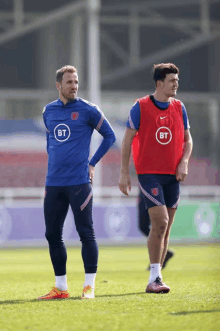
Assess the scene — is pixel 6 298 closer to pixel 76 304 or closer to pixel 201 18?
pixel 76 304

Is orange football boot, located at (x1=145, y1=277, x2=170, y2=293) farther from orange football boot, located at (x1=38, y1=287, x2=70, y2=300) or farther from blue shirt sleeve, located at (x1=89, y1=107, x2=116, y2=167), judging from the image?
blue shirt sleeve, located at (x1=89, y1=107, x2=116, y2=167)

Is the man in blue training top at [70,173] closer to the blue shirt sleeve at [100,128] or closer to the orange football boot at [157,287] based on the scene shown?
the blue shirt sleeve at [100,128]

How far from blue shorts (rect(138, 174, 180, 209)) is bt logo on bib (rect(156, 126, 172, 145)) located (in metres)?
0.30

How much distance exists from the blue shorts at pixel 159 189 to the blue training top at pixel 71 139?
0.53 meters

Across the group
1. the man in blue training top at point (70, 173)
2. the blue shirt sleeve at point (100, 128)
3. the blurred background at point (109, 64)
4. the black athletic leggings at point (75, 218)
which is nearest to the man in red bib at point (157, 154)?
the blue shirt sleeve at point (100, 128)

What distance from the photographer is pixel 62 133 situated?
6195 millimetres

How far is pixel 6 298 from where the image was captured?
6328 millimetres

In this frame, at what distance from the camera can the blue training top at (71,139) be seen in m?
6.16

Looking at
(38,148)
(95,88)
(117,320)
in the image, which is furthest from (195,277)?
(38,148)

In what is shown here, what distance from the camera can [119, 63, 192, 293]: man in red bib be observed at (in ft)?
21.4

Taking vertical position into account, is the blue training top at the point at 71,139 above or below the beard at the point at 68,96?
below

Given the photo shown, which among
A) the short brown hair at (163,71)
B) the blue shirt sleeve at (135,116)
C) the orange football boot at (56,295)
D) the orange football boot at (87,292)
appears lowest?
the orange football boot at (56,295)

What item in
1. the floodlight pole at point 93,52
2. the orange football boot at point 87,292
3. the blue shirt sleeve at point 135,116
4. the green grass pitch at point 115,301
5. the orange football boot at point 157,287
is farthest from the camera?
the floodlight pole at point 93,52

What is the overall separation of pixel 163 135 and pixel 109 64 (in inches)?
1008
